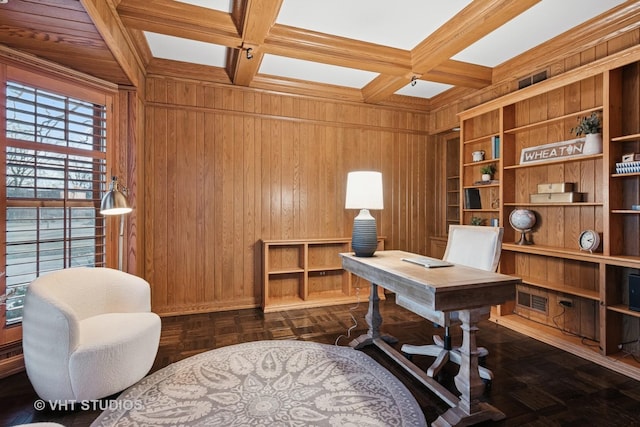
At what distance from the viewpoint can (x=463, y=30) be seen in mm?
2547

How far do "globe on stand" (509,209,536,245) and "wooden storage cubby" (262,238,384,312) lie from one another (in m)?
1.54

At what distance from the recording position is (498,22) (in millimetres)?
2391

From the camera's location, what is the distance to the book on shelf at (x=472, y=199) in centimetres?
384

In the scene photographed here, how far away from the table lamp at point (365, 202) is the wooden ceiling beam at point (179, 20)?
158 cm

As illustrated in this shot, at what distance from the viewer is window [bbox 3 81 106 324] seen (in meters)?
2.21

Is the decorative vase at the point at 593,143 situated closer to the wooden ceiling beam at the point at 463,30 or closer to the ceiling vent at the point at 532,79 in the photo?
the ceiling vent at the point at 532,79

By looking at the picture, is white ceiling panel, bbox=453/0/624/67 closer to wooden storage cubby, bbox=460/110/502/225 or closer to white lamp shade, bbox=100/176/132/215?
wooden storage cubby, bbox=460/110/502/225

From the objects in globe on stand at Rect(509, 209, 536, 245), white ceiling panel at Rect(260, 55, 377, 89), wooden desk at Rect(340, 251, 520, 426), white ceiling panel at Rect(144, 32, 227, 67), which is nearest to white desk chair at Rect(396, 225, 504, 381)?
wooden desk at Rect(340, 251, 520, 426)

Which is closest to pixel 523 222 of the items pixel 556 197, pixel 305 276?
pixel 556 197

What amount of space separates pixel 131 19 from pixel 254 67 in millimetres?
1112

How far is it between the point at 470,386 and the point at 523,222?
209 cm

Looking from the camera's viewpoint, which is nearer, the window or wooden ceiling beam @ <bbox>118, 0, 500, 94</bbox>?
the window

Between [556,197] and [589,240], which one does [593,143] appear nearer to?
[556,197]

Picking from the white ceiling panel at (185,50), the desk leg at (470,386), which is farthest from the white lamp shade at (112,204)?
the desk leg at (470,386)
